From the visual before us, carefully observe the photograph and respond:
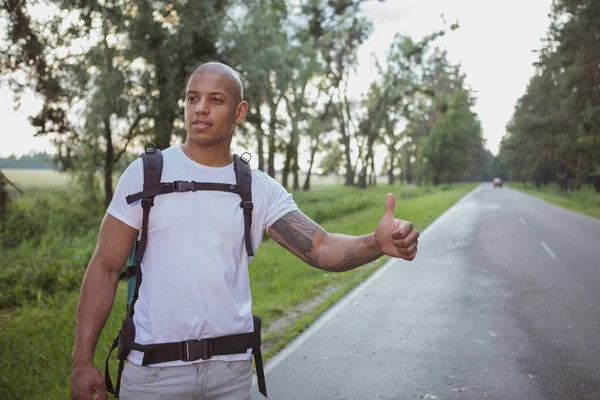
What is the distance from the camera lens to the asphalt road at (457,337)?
5074 mm

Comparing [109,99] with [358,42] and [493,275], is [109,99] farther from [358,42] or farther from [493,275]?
[358,42]

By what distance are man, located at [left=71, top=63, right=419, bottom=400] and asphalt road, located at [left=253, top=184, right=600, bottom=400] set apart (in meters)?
2.79

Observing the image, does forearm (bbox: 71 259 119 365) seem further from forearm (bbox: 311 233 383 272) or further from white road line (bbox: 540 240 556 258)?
white road line (bbox: 540 240 556 258)

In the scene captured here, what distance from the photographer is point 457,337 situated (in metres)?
6.66

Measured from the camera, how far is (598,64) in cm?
2848

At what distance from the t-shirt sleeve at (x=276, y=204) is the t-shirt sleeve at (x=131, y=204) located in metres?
0.56

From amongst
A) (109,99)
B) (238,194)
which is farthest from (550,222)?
(238,194)

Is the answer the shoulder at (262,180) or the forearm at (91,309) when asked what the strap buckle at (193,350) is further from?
the shoulder at (262,180)

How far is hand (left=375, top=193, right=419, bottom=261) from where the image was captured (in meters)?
2.19

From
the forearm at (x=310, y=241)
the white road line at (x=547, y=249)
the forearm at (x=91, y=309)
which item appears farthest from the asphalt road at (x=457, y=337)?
the forearm at (x=91, y=309)

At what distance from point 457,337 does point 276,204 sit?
15.9 ft

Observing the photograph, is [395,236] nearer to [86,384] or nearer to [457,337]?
[86,384]

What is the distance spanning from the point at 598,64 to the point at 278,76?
763 inches

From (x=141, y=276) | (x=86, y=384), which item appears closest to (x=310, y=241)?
(x=141, y=276)
